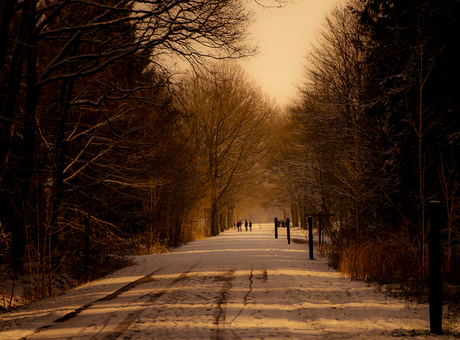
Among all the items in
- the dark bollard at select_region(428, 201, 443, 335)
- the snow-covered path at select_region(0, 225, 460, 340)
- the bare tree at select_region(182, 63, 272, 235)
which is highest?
the bare tree at select_region(182, 63, 272, 235)

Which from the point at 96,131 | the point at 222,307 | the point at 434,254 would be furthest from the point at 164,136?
the point at 434,254

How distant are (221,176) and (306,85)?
1534cm

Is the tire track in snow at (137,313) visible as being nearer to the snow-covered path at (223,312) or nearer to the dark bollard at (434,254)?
the snow-covered path at (223,312)

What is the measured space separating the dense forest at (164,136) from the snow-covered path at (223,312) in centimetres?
144

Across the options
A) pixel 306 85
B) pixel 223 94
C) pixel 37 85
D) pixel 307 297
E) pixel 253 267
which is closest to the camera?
pixel 307 297

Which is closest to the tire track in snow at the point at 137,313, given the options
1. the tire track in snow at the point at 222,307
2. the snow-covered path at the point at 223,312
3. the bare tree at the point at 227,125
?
the snow-covered path at the point at 223,312

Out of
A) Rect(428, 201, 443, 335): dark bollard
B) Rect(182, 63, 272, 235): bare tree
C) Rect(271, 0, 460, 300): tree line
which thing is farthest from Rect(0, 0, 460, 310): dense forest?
Rect(182, 63, 272, 235): bare tree

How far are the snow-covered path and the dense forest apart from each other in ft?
4.73

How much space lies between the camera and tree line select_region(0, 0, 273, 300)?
10125 mm

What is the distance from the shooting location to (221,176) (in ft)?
134

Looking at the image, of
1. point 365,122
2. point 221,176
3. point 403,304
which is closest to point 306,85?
point 365,122

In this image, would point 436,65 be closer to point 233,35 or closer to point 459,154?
point 459,154

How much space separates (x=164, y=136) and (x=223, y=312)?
17.6 m

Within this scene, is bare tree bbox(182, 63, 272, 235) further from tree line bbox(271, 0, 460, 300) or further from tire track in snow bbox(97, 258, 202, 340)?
tire track in snow bbox(97, 258, 202, 340)
